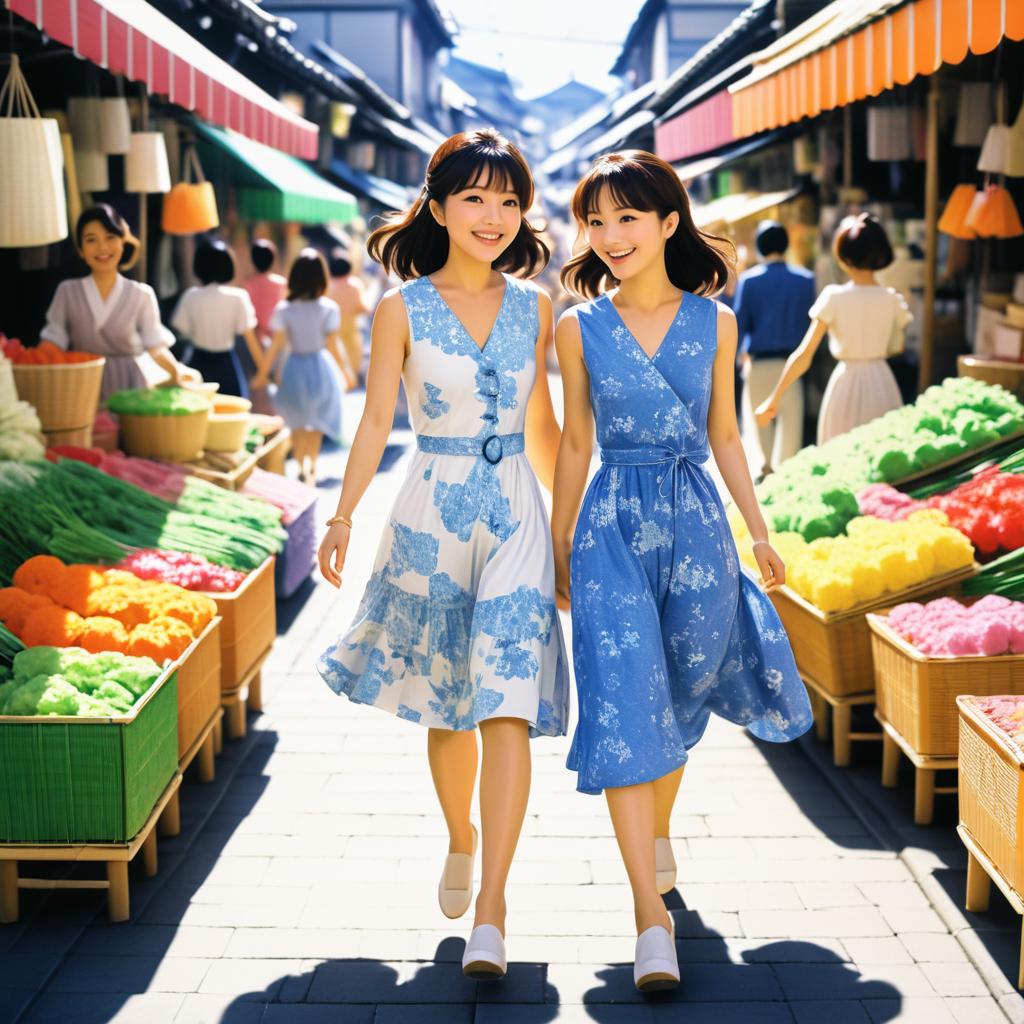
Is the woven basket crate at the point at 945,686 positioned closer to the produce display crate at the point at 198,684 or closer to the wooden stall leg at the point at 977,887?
the wooden stall leg at the point at 977,887

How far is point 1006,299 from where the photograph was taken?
9.41 m

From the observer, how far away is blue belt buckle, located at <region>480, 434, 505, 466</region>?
13.9 feet

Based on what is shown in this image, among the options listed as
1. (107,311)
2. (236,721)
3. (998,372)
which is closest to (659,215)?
(236,721)

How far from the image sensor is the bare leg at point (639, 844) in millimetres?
3900

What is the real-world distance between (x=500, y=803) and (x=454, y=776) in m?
0.47

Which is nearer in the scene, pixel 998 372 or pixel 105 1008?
pixel 105 1008

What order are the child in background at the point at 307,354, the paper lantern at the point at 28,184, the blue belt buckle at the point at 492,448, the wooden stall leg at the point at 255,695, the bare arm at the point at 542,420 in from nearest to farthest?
the blue belt buckle at the point at 492,448 < the bare arm at the point at 542,420 < the paper lantern at the point at 28,184 < the wooden stall leg at the point at 255,695 < the child in background at the point at 307,354

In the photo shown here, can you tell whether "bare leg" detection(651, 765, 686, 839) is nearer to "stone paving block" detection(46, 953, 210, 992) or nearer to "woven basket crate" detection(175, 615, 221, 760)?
"stone paving block" detection(46, 953, 210, 992)

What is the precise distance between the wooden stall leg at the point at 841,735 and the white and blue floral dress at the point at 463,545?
6.12ft

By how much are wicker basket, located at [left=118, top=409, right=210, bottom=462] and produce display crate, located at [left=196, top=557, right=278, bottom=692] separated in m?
1.54

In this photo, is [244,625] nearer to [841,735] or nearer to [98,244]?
[841,735]

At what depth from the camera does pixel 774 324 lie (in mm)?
11602

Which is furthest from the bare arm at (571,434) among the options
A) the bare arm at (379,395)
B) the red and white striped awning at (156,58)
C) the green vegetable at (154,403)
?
the green vegetable at (154,403)

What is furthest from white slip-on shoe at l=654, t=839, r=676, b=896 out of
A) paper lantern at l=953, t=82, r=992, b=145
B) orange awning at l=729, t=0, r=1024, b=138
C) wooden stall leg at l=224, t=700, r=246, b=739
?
paper lantern at l=953, t=82, r=992, b=145
